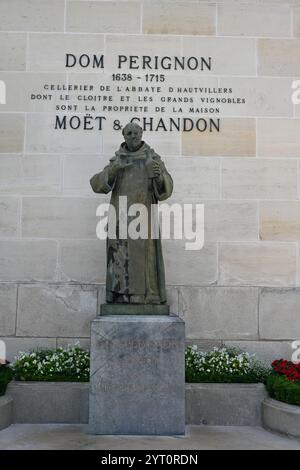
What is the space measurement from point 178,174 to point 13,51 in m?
3.52


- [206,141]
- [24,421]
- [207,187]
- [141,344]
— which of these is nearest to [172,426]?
[141,344]

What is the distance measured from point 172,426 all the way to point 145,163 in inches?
130

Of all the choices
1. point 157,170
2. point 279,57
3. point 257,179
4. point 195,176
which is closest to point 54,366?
point 157,170

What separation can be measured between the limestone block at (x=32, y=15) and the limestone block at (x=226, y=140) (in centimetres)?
298

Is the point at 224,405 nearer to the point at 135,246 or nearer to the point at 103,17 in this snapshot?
the point at 135,246

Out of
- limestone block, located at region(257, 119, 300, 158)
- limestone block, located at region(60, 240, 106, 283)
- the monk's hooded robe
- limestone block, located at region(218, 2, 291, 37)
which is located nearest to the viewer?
the monk's hooded robe

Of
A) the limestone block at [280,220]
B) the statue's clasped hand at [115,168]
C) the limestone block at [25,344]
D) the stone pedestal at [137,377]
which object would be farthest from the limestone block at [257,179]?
the limestone block at [25,344]

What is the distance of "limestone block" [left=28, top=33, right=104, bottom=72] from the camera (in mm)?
8711

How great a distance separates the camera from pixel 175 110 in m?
8.66

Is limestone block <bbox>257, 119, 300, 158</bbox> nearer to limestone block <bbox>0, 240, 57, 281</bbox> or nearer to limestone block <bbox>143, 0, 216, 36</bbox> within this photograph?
limestone block <bbox>143, 0, 216, 36</bbox>

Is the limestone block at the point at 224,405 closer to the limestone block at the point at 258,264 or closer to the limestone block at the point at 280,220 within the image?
the limestone block at the point at 258,264

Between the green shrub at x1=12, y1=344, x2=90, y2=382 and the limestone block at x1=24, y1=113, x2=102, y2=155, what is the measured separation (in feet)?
10.8

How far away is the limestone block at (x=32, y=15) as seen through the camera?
28.9 ft

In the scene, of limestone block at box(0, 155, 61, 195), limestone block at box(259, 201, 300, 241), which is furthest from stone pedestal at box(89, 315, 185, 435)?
limestone block at box(0, 155, 61, 195)
